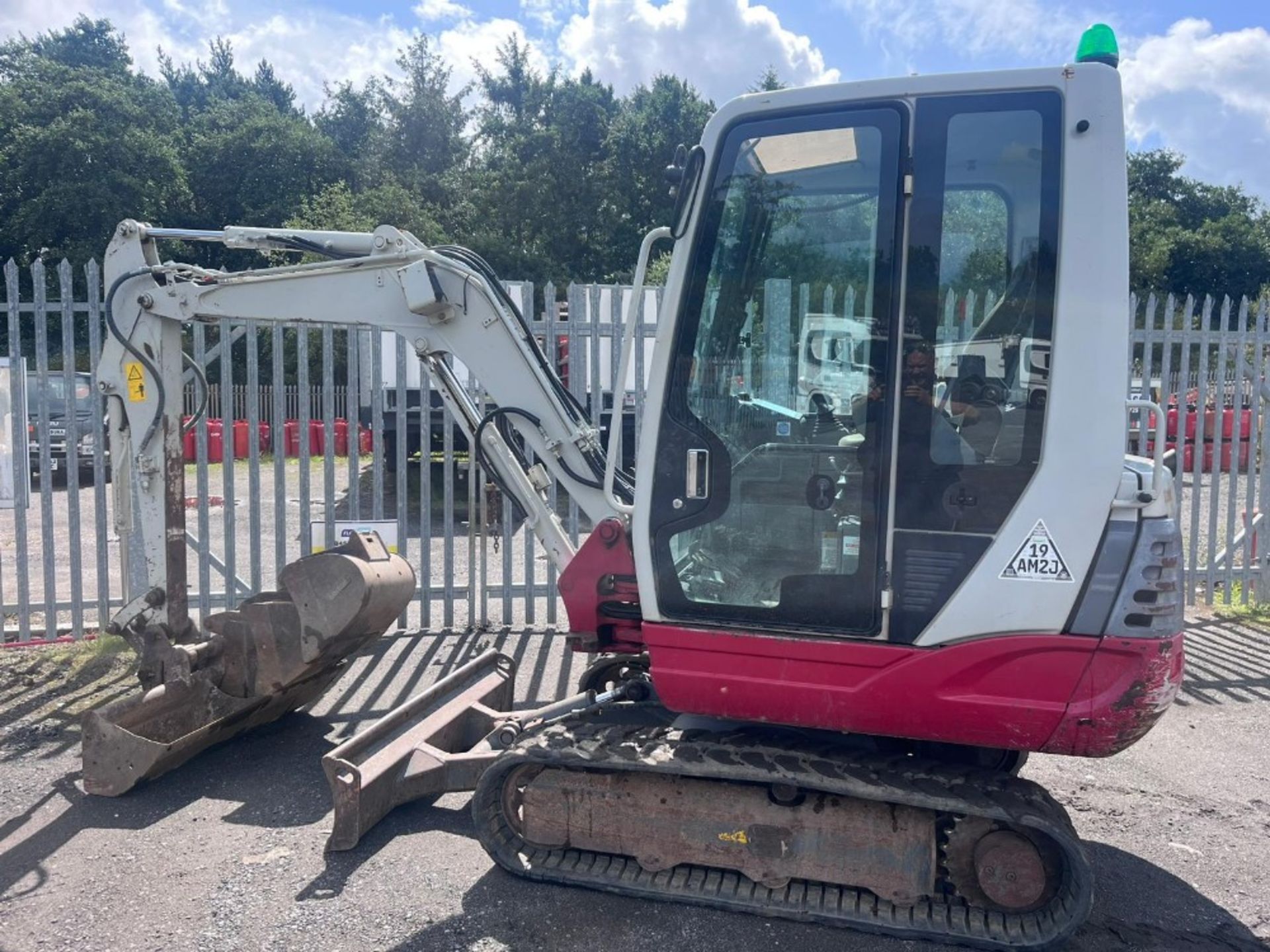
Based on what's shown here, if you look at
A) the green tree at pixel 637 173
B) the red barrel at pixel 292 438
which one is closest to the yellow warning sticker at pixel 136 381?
the red barrel at pixel 292 438

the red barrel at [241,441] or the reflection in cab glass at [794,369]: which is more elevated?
the reflection in cab glass at [794,369]

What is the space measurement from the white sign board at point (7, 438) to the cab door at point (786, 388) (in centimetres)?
525

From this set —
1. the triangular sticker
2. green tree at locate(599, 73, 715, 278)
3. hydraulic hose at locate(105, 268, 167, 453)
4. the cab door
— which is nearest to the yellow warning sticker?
hydraulic hose at locate(105, 268, 167, 453)

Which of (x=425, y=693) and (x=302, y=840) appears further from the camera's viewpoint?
(x=425, y=693)

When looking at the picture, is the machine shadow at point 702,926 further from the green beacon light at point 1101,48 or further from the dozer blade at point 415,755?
the green beacon light at point 1101,48

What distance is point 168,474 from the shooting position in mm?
4977

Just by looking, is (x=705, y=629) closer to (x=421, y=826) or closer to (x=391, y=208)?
(x=421, y=826)

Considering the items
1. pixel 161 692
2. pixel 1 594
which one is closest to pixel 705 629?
pixel 161 692

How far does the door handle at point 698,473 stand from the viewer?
12.1ft

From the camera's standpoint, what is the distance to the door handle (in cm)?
367

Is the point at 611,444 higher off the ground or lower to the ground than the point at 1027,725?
higher

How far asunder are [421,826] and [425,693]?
768mm

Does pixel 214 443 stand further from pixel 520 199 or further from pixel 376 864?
pixel 520 199

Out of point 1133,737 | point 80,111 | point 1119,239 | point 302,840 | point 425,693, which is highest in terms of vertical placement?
point 80,111
